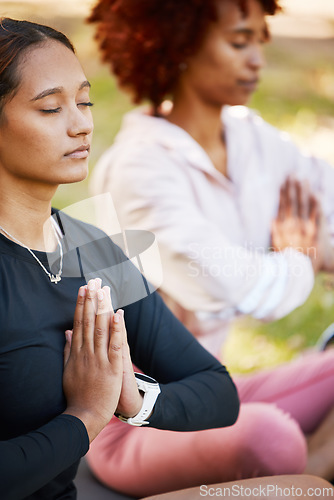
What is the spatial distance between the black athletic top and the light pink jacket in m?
0.53

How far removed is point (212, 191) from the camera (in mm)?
1722

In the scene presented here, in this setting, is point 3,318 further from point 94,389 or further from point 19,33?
point 19,33

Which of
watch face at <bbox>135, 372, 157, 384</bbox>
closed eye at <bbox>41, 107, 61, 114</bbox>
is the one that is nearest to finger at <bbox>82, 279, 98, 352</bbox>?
watch face at <bbox>135, 372, 157, 384</bbox>

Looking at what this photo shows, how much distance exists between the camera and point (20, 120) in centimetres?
84

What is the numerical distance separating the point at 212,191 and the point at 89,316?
91 centimetres

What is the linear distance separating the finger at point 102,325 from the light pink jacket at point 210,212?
67 centimetres

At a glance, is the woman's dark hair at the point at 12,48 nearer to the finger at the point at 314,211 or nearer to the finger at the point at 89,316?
the finger at the point at 89,316

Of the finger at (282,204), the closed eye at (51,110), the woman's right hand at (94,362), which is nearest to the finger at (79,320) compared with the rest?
the woman's right hand at (94,362)

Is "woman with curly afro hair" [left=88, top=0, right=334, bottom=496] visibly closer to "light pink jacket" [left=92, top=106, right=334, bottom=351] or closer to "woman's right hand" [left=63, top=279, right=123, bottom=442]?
"light pink jacket" [left=92, top=106, right=334, bottom=351]

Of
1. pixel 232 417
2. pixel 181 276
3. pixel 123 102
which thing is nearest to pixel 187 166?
pixel 181 276

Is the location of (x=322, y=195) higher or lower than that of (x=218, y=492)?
higher

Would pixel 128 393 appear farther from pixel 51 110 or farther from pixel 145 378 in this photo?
pixel 51 110

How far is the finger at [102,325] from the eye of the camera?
874mm

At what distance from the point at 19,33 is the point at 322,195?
1.23 metres
